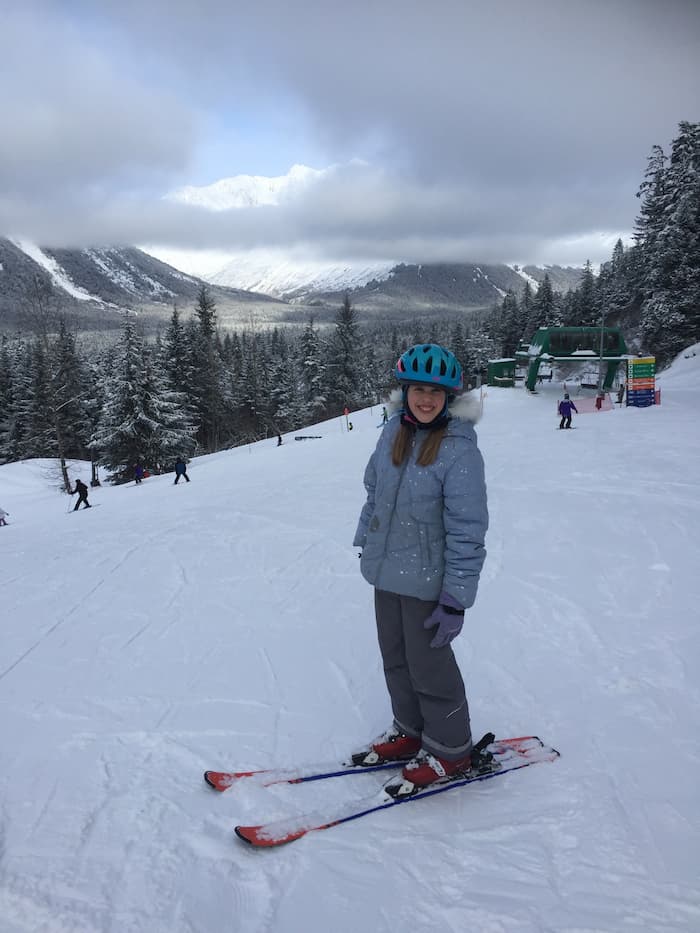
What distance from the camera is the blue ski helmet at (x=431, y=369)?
8.77 feet

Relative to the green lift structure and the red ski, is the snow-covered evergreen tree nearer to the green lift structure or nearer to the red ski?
the green lift structure

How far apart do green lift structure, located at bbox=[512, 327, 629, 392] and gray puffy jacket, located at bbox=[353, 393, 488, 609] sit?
32728mm

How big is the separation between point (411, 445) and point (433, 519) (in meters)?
0.42

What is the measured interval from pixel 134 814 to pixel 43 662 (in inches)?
101

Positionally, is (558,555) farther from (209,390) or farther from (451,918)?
(209,390)

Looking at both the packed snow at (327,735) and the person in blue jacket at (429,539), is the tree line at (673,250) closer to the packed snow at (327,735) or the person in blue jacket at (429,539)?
the packed snow at (327,735)

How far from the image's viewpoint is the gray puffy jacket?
8.58 ft

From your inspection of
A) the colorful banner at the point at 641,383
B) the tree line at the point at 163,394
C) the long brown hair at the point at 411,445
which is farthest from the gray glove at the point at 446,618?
the tree line at the point at 163,394

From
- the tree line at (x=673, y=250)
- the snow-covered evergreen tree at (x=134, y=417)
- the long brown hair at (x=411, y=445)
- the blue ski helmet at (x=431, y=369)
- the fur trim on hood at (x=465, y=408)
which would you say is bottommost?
the snow-covered evergreen tree at (x=134, y=417)

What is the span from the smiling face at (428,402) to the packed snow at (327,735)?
2.13m

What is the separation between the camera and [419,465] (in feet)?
8.95

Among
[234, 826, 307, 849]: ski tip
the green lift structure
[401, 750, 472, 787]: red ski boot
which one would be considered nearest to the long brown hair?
[401, 750, 472, 787]: red ski boot

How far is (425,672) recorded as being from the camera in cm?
285

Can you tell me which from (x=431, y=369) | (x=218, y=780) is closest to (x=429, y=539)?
(x=431, y=369)
